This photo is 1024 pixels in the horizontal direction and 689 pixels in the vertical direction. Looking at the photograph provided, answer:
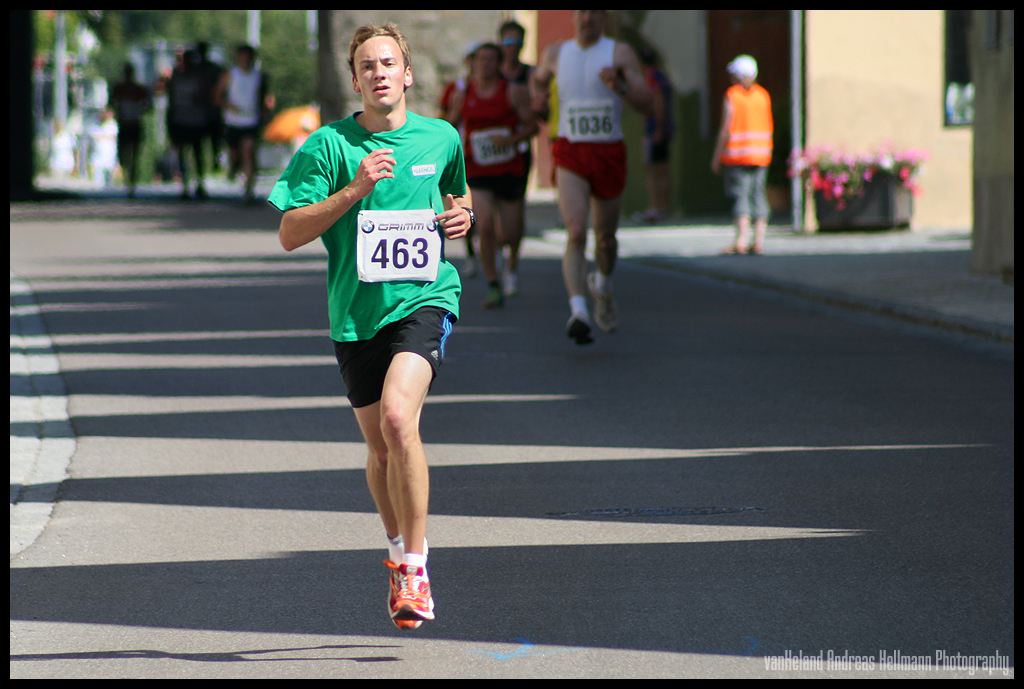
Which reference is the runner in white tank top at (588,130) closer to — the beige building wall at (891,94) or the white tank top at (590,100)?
Answer: the white tank top at (590,100)

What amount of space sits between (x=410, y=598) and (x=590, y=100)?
21.1 ft

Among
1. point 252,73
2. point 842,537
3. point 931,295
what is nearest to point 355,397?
point 842,537

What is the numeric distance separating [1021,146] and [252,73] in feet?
51.4

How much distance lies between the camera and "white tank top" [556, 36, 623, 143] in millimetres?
10570

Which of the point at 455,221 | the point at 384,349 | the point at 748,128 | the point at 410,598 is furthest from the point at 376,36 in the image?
the point at 748,128

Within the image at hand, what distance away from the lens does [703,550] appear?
18.5 feet

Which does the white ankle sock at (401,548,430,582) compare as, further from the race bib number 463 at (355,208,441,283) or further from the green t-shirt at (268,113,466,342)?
the race bib number 463 at (355,208,441,283)

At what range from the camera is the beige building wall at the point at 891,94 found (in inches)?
822

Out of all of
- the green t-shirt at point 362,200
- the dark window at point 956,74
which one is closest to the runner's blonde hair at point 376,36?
the green t-shirt at point 362,200

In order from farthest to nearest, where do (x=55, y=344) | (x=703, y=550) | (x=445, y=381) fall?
(x=55, y=344)
(x=445, y=381)
(x=703, y=550)

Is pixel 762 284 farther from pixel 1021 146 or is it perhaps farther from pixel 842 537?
pixel 842 537

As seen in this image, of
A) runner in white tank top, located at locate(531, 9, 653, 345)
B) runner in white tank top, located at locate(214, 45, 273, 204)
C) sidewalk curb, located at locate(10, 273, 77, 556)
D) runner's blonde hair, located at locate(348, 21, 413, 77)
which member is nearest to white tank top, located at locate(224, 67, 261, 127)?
runner in white tank top, located at locate(214, 45, 273, 204)

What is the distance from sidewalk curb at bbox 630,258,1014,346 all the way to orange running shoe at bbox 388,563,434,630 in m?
6.81

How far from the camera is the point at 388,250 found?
4.72 m
